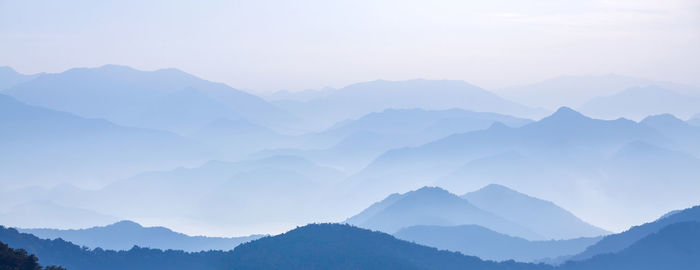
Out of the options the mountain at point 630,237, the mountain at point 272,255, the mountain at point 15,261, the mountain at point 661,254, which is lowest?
the mountain at point 15,261

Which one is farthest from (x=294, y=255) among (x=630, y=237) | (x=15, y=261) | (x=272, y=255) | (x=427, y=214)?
(x=427, y=214)

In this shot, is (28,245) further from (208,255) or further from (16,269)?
(16,269)

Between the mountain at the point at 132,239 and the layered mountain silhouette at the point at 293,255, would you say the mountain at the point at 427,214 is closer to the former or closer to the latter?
the mountain at the point at 132,239

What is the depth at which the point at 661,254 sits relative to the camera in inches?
3863

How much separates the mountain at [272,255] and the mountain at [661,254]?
1865cm

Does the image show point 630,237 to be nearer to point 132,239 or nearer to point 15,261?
point 15,261

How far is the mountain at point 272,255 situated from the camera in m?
82.6

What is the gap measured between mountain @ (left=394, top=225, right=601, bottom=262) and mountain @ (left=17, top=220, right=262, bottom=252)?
31768 millimetres

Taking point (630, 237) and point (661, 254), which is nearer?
point (661, 254)

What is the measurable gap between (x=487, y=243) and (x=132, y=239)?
58626 millimetres

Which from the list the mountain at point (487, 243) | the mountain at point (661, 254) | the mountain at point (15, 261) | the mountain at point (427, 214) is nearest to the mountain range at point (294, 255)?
the mountain at point (661, 254)

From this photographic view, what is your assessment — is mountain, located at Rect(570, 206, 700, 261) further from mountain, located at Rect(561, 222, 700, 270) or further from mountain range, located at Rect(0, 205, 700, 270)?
mountain range, located at Rect(0, 205, 700, 270)

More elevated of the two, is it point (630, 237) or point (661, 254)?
point (630, 237)

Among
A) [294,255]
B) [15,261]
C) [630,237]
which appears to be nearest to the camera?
[15,261]
